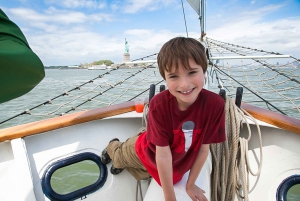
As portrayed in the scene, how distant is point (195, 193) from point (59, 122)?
2.97ft

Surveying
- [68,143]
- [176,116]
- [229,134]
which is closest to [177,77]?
[176,116]

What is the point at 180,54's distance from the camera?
76 centimetres

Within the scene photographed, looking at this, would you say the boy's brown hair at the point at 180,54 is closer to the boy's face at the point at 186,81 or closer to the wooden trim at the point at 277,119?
the boy's face at the point at 186,81

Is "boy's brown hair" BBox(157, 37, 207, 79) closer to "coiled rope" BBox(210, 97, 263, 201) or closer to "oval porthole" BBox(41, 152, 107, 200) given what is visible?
"coiled rope" BBox(210, 97, 263, 201)

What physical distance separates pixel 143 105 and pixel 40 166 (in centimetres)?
78

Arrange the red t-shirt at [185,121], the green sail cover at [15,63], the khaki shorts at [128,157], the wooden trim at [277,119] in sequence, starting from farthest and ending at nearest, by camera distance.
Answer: the khaki shorts at [128,157]
the wooden trim at [277,119]
the red t-shirt at [185,121]
the green sail cover at [15,63]

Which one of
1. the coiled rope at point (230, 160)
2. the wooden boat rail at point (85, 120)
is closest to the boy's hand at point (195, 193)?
the coiled rope at point (230, 160)

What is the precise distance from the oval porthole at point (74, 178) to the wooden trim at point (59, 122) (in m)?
0.23

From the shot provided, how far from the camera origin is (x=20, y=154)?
1186mm

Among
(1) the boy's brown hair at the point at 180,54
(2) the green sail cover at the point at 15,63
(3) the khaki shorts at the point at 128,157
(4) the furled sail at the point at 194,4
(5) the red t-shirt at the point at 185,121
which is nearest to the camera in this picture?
(2) the green sail cover at the point at 15,63

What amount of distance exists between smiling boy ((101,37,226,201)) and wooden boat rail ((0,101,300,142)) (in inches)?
20.3

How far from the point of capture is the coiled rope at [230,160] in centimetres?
126

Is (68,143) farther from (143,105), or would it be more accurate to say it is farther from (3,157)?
(143,105)

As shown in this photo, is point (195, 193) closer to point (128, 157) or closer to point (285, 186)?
point (128, 157)
